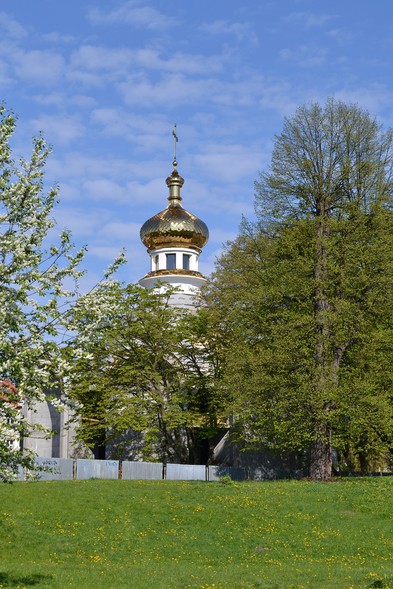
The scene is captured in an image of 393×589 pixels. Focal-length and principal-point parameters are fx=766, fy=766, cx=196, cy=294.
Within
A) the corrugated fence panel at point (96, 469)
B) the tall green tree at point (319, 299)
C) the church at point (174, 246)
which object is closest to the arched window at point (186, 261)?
the church at point (174, 246)

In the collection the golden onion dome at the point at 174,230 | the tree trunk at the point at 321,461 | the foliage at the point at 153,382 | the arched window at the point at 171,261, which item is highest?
the golden onion dome at the point at 174,230

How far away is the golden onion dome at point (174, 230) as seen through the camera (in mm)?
60938

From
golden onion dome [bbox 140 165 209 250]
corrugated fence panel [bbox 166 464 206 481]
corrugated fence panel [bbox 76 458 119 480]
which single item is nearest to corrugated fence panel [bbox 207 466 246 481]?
corrugated fence panel [bbox 166 464 206 481]

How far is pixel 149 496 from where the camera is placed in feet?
90.5

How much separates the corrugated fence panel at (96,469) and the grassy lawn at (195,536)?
160 inches

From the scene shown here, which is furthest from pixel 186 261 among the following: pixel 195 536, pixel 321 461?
pixel 195 536

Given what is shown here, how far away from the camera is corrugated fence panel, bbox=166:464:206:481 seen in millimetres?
36938

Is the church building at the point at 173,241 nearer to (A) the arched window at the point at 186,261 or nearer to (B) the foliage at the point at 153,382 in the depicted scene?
(A) the arched window at the point at 186,261

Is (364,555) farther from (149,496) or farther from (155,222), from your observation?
(155,222)

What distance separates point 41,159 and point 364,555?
1427cm

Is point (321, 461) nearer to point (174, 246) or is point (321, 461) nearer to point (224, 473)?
point (224, 473)

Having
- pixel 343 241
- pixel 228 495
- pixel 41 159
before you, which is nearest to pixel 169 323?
pixel 343 241

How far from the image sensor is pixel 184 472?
37406mm

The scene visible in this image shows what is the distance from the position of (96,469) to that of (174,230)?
96.1 feet
